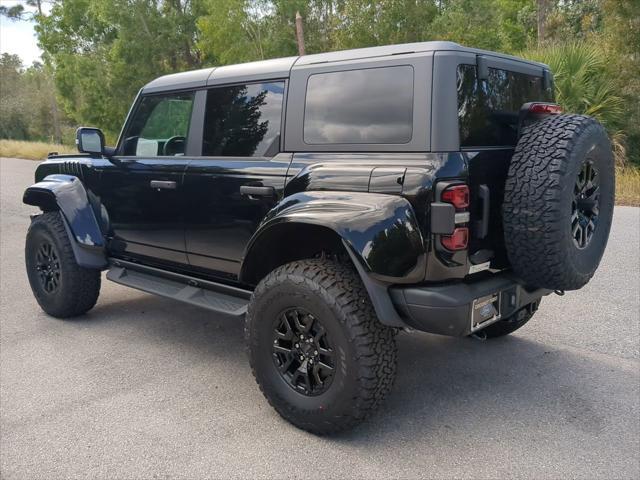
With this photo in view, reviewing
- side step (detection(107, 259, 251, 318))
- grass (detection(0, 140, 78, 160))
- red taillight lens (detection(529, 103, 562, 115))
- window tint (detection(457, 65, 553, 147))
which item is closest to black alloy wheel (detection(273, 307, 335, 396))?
side step (detection(107, 259, 251, 318))

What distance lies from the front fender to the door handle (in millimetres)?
1437

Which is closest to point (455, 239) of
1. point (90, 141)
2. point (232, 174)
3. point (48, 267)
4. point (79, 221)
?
point (232, 174)

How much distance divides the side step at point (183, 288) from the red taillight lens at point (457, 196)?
4.73 feet

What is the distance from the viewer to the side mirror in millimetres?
4363

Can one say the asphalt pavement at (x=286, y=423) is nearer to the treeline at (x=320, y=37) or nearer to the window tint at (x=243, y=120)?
the window tint at (x=243, y=120)

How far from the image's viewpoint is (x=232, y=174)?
352 cm

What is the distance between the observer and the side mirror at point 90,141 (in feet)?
14.3

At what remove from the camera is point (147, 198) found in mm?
4152

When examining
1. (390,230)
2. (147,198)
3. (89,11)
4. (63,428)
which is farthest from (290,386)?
(89,11)

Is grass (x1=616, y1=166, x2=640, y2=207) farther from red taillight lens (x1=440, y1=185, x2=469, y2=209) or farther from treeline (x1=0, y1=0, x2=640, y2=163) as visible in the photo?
red taillight lens (x1=440, y1=185, x2=469, y2=209)

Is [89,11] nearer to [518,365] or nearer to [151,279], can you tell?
[151,279]

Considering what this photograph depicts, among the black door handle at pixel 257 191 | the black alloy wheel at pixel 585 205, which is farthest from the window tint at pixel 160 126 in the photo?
the black alloy wheel at pixel 585 205

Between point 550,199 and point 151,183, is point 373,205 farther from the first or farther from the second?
point 151,183

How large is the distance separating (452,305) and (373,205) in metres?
0.60
